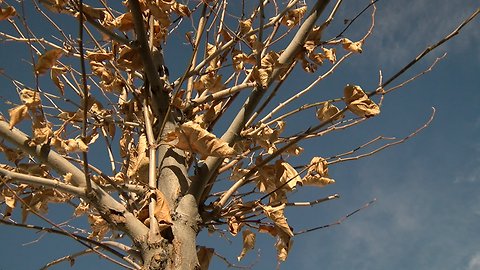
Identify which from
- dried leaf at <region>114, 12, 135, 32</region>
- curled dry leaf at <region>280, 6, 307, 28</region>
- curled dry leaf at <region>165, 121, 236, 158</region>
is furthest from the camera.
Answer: curled dry leaf at <region>280, 6, 307, 28</region>

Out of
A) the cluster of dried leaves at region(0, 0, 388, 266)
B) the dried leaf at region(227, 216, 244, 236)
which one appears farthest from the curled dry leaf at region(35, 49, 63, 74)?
the dried leaf at region(227, 216, 244, 236)

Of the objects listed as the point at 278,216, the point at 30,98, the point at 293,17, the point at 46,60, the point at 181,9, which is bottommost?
the point at 278,216

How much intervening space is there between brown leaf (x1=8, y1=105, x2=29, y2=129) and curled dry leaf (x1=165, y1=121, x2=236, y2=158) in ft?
1.46

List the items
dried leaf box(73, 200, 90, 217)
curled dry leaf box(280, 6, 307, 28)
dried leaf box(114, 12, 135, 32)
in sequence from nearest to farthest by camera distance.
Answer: dried leaf box(114, 12, 135, 32)
dried leaf box(73, 200, 90, 217)
curled dry leaf box(280, 6, 307, 28)

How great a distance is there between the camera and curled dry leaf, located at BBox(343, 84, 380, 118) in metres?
1.45

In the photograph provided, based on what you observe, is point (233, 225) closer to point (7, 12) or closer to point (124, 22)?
point (124, 22)

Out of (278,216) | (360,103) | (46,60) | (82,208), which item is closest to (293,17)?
(360,103)

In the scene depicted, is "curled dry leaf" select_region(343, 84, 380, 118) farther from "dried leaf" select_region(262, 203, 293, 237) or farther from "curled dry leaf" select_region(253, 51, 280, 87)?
"dried leaf" select_region(262, 203, 293, 237)

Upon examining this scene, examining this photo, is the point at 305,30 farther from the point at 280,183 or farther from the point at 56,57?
the point at 56,57

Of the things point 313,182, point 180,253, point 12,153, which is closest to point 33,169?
point 12,153

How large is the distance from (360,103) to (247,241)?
74 centimetres

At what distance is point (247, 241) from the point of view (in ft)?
6.08

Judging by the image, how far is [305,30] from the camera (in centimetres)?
152

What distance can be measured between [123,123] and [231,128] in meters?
0.47
